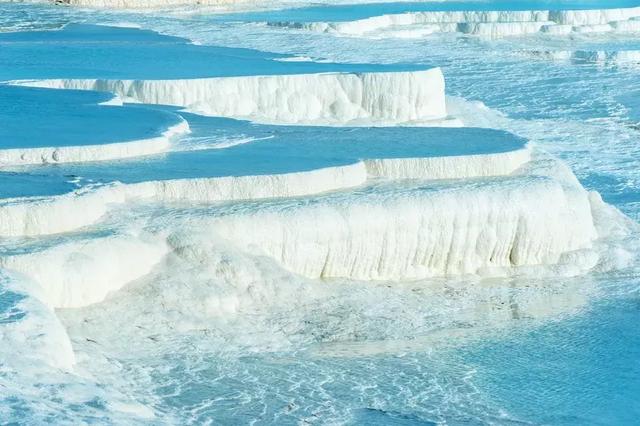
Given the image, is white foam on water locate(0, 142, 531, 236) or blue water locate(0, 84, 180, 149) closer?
white foam on water locate(0, 142, 531, 236)

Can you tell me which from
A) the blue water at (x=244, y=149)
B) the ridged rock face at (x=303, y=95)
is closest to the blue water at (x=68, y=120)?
the blue water at (x=244, y=149)

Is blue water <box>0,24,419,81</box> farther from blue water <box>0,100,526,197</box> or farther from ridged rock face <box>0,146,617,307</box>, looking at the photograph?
ridged rock face <box>0,146,617,307</box>

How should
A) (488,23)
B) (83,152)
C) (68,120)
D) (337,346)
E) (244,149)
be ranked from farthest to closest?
(488,23), (68,120), (244,149), (83,152), (337,346)

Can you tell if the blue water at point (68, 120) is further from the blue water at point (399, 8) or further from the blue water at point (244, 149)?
the blue water at point (399, 8)

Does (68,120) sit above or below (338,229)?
above

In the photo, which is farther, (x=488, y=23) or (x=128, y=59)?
(x=488, y=23)

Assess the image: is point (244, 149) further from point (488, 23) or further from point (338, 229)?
point (488, 23)

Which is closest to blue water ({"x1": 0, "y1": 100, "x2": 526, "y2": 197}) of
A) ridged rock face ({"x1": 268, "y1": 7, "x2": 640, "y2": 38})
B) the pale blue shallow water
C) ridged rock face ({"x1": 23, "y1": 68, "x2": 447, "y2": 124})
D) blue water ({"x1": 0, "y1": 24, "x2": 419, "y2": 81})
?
the pale blue shallow water

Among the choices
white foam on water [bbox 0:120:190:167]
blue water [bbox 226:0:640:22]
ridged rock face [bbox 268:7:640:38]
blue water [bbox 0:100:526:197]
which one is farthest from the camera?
blue water [bbox 226:0:640:22]

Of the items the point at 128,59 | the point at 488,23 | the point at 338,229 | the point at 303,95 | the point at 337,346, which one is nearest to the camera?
the point at 337,346

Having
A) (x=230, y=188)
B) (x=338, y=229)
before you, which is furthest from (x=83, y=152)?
(x=338, y=229)
